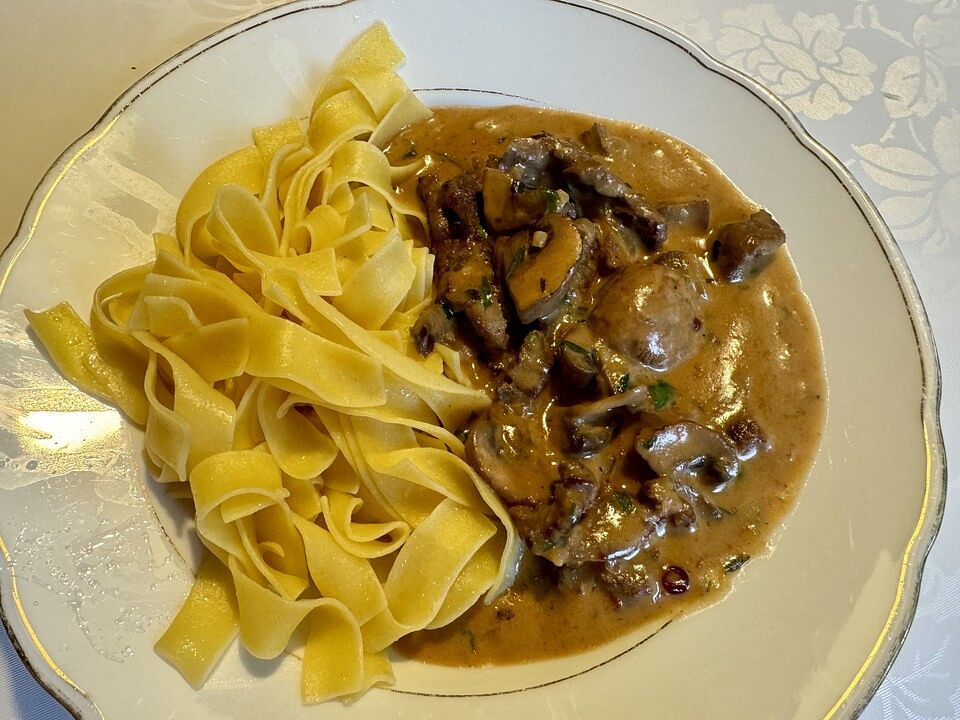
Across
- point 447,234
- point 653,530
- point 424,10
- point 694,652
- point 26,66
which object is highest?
point 424,10

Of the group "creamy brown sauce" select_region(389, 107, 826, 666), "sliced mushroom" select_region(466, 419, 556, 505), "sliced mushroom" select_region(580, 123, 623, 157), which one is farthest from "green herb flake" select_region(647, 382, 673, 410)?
"sliced mushroom" select_region(580, 123, 623, 157)

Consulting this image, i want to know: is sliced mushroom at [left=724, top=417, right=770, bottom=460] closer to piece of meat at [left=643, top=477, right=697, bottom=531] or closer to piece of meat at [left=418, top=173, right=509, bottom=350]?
piece of meat at [left=643, top=477, right=697, bottom=531]

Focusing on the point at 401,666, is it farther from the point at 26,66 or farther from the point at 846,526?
the point at 26,66

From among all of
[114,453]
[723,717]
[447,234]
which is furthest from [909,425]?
[114,453]

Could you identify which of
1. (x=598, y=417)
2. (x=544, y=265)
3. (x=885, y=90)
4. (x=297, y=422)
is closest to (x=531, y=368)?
(x=598, y=417)

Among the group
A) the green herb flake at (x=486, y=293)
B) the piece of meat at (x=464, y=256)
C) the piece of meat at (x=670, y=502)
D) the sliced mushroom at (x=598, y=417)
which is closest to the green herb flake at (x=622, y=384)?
the sliced mushroom at (x=598, y=417)

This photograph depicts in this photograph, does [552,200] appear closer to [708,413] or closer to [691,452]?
[708,413]

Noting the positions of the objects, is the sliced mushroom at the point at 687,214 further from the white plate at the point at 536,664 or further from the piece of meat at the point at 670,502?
the piece of meat at the point at 670,502
